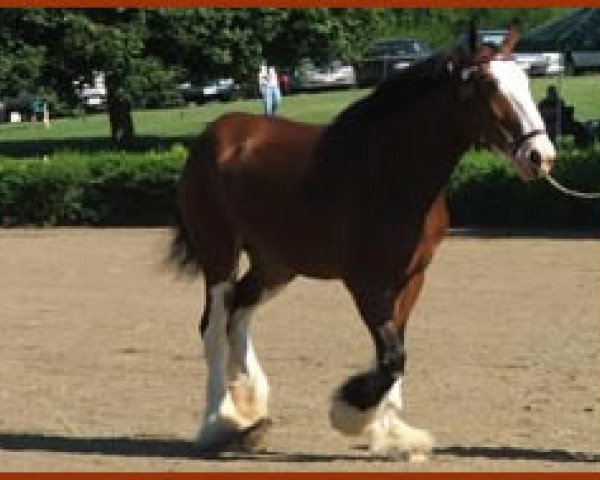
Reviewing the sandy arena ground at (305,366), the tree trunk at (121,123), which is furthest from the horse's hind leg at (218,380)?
the tree trunk at (121,123)

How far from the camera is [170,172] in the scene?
23.3 m

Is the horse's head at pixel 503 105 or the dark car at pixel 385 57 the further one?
the dark car at pixel 385 57

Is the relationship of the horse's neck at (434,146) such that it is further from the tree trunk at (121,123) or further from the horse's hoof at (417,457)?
the tree trunk at (121,123)

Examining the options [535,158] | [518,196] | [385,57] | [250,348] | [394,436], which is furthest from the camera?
[385,57]

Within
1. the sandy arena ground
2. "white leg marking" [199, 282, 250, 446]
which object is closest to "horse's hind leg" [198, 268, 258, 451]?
"white leg marking" [199, 282, 250, 446]

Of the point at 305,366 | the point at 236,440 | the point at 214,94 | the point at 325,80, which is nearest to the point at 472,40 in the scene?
the point at 236,440

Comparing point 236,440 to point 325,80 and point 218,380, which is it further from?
point 325,80

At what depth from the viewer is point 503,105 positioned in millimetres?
6934

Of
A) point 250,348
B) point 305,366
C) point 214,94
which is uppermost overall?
point 250,348

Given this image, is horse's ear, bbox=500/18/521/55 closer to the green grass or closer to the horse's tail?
the horse's tail

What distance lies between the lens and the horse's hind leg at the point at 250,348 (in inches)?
318

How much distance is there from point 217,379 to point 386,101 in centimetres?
188

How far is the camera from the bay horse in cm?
707

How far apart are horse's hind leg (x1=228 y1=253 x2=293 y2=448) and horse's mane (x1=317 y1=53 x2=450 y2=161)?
3.36ft
